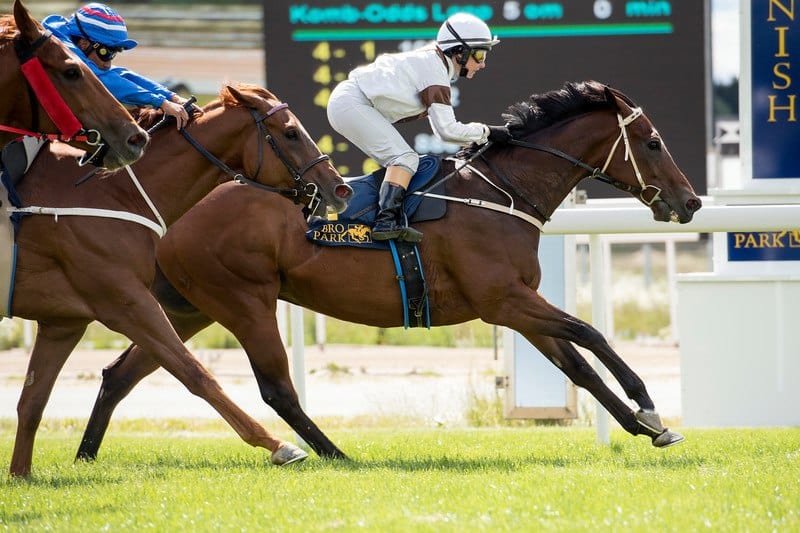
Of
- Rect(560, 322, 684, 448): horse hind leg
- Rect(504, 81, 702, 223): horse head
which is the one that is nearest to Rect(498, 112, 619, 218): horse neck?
Rect(504, 81, 702, 223): horse head

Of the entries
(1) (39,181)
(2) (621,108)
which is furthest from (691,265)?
(1) (39,181)

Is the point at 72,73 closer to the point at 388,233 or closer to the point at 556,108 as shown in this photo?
the point at 388,233

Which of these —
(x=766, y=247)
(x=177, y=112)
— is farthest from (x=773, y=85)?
(x=177, y=112)

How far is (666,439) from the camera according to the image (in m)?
5.71

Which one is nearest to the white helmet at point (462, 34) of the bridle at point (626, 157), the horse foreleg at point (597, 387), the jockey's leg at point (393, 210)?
the bridle at point (626, 157)

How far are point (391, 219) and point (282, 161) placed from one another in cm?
63

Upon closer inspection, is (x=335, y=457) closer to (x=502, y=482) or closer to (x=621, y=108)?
(x=502, y=482)

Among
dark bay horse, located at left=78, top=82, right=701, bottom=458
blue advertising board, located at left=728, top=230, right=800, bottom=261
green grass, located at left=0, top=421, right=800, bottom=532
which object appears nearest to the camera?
green grass, located at left=0, top=421, right=800, bottom=532

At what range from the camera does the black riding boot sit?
5902mm

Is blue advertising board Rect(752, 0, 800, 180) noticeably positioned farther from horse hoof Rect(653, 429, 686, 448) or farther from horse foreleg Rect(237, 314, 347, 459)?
horse foreleg Rect(237, 314, 347, 459)

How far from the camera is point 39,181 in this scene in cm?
536

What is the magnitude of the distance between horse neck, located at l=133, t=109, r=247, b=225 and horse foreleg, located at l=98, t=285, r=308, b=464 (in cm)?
51

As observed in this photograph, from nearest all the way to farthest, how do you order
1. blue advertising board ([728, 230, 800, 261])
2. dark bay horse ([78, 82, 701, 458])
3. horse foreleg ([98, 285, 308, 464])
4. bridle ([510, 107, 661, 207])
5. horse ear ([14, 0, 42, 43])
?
1. horse ear ([14, 0, 42, 43])
2. horse foreleg ([98, 285, 308, 464])
3. dark bay horse ([78, 82, 701, 458])
4. bridle ([510, 107, 661, 207])
5. blue advertising board ([728, 230, 800, 261])

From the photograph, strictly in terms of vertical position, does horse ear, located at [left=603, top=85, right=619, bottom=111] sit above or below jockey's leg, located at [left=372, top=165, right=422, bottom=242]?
above
